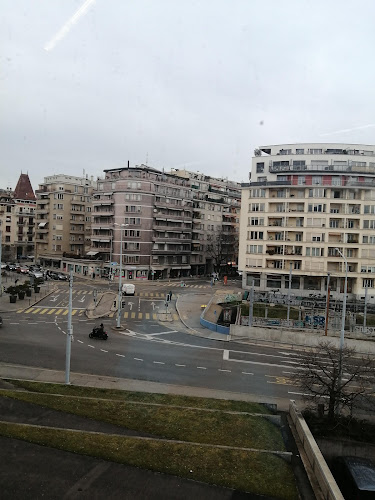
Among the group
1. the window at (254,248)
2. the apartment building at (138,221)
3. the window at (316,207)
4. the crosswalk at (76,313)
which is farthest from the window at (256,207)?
the crosswalk at (76,313)

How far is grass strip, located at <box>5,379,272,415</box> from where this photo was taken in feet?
61.4

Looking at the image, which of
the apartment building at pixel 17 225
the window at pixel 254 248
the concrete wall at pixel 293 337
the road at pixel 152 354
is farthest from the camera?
the apartment building at pixel 17 225

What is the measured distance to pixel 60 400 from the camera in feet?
58.5

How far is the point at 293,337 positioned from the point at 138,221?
1888 inches

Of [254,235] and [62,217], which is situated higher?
[62,217]

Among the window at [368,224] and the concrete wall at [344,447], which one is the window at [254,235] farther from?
Result: the concrete wall at [344,447]

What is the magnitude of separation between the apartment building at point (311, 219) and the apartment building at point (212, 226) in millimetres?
29079

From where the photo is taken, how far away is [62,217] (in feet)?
310

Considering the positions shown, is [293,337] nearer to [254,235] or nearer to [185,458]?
[185,458]

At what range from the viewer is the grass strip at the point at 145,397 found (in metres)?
18.7

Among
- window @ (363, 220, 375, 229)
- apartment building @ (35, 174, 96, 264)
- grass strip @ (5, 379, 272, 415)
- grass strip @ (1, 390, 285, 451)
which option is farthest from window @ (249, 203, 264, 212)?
grass strip @ (1, 390, 285, 451)

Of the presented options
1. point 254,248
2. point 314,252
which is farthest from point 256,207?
point 314,252

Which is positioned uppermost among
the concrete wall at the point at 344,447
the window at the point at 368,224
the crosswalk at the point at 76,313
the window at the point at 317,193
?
the window at the point at 317,193

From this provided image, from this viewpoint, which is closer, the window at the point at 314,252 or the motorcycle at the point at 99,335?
the motorcycle at the point at 99,335
